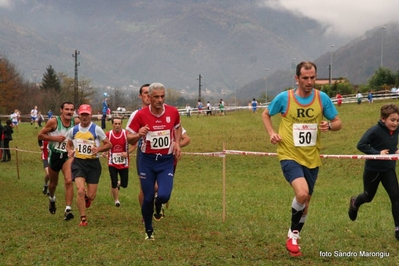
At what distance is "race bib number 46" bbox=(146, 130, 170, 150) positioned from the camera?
26.4 feet

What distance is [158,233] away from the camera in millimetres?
8938

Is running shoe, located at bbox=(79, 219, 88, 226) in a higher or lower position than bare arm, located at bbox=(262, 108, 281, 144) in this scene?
lower

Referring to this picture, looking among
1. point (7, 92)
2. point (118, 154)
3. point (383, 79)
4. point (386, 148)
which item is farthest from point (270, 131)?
point (7, 92)

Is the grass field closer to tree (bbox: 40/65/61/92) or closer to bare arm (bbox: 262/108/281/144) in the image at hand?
bare arm (bbox: 262/108/281/144)

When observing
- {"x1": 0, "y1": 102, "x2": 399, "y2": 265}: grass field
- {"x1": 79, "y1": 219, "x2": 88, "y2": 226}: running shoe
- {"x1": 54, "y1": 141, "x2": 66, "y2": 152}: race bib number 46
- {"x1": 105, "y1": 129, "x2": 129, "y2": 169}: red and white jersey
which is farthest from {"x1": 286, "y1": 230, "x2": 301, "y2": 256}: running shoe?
{"x1": 105, "y1": 129, "x2": 129, "y2": 169}: red and white jersey

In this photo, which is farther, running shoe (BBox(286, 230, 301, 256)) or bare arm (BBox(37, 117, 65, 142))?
bare arm (BBox(37, 117, 65, 142))

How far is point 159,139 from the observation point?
8078 millimetres

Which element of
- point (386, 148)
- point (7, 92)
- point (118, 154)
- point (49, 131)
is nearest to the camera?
point (386, 148)

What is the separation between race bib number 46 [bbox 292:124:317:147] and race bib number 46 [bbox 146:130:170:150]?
6.68 ft

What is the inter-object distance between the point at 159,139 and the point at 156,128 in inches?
6.8

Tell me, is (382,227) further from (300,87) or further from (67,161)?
(67,161)

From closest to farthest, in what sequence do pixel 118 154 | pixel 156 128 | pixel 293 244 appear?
pixel 293 244, pixel 156 128, pixel 118 154

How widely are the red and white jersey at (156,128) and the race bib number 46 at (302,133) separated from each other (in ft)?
6.65

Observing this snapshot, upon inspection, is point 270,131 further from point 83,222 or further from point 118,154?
point 118,154
